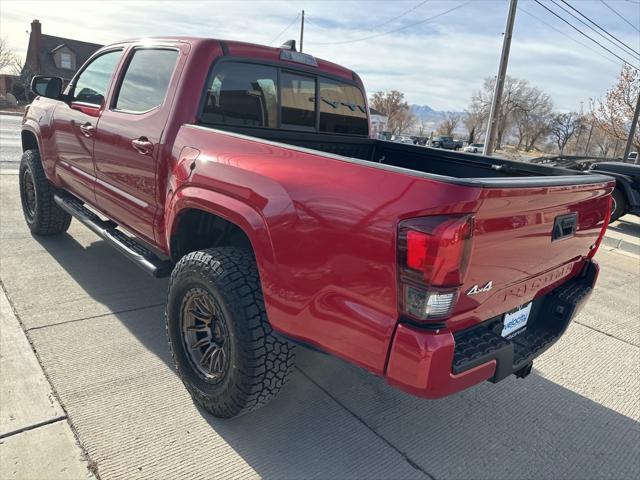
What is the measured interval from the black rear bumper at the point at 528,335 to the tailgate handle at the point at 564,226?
428 millimetres

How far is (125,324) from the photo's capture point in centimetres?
354

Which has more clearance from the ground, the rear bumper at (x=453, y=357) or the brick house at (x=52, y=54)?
the brick house at (x=52, y=54)

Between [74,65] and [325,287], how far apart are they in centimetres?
5047

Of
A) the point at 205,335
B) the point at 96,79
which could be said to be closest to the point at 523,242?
the point at 205,335

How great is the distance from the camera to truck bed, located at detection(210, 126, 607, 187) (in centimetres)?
330

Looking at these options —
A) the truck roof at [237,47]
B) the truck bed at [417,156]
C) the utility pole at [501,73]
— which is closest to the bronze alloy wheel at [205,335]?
the truck bed at [417,156]

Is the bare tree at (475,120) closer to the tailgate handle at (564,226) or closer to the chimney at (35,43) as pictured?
the chimney at (35,43)

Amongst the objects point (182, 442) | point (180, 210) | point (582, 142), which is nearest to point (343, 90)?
point (180, 210)

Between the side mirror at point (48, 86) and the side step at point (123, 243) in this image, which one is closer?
the side step at point (123, 243)

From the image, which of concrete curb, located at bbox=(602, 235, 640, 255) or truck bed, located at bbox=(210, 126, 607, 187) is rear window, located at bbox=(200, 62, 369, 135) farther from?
concrete curb, located at bbox=(602, 235, 640, 255)

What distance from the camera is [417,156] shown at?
394 cm

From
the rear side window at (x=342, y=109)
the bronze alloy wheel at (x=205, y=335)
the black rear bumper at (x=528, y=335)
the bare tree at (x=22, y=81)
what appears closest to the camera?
the black rear bumper at (x=528, y=335)

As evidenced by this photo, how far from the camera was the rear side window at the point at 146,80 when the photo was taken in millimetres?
3195

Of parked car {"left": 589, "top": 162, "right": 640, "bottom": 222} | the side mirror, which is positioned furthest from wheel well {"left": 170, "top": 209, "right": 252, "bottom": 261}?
parked car {"left": 589, "top": 162, "right": 640, "bottom": 222}
